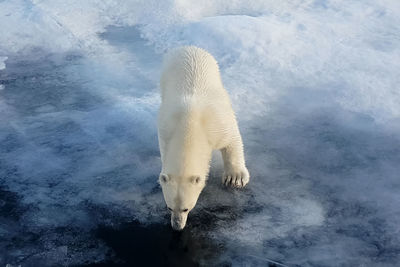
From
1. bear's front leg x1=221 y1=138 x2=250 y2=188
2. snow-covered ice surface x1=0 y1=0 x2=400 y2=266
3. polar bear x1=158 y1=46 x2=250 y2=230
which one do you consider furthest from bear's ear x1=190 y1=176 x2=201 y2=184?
bear's front leg x1=221 y1=138 x2=250 y2=188

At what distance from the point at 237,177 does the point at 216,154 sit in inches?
24.8

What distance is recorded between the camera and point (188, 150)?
3.49 meters

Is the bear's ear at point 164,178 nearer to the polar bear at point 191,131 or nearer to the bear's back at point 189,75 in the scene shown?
the polar bear at point 191,131

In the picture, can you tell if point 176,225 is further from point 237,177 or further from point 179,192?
point 237,177

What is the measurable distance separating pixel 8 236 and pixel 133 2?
5.22m

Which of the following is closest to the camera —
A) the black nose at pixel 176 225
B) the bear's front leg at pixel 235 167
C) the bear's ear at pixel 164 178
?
the bear's ear at pixel 164 178

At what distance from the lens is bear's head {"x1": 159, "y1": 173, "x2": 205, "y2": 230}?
334 centimetres

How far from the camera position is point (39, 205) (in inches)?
157

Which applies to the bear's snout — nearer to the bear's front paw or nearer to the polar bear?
the polar bear

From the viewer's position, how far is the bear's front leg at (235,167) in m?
4.11

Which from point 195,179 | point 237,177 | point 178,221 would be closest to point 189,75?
point 237,177

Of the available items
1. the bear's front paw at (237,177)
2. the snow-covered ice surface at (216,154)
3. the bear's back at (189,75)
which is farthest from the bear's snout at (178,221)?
the bear's back at (189,75)

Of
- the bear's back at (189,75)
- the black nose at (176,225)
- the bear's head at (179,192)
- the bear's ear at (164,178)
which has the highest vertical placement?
the bear's back at (189,75)

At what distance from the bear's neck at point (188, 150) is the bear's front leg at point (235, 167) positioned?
36cm
